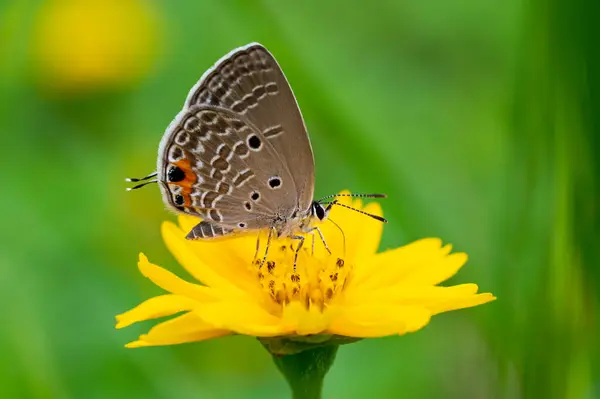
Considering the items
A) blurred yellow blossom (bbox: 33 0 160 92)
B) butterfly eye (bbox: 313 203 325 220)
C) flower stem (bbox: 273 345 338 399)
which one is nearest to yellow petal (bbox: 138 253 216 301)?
flower stem (bbox: 273 345 338 399)

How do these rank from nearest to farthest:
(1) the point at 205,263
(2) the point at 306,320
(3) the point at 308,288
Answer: (2) the point at 306,320
(3) the point at 308,288
(1) the point at 205,263

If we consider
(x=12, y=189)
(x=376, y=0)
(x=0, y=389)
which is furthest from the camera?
(x=376, y=0)

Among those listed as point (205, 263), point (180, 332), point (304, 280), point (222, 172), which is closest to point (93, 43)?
point (222, 172)

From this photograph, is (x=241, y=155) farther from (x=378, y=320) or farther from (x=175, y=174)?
(x=378, y=320)

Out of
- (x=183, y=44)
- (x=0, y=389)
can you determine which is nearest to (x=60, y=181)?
(x=183, y=44)

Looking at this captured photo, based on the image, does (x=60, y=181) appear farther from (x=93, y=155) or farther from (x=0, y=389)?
(x=0, y=389)

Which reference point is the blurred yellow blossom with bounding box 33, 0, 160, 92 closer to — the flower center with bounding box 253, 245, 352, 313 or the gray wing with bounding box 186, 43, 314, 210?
the gray wing with bounding box 186, 43, 314, 210
